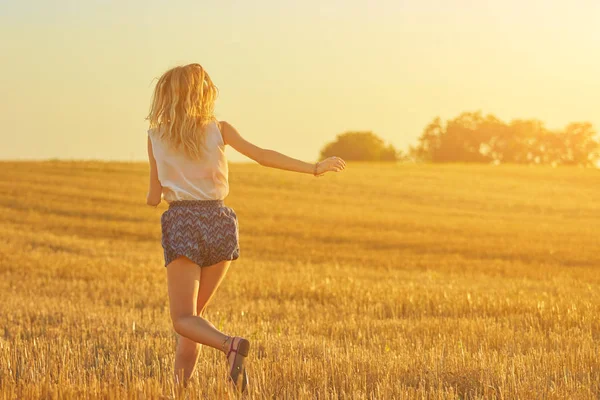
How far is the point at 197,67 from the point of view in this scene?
5332 millimetres

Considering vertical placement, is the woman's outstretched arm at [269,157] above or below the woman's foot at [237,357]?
above

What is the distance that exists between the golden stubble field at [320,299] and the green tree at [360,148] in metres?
61.5

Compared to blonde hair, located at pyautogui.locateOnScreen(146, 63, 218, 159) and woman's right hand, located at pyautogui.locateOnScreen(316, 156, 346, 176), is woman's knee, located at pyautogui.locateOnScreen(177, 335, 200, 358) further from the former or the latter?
woman's right hand, located at pyautogui.locateOnScreen(316, 156, 346, 176)

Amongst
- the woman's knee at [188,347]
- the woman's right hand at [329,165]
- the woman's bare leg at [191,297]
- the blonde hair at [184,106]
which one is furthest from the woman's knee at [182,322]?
the woman's right hand at [329,165]

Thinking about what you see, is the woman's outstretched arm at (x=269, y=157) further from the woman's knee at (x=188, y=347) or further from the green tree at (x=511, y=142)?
the green tree at (x=511, y=142)

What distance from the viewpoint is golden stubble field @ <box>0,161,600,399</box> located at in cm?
584

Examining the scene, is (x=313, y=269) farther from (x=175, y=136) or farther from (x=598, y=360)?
(x=175, y=136)

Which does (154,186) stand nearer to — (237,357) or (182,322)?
(182,322)

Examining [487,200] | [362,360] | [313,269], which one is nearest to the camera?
[362,360]

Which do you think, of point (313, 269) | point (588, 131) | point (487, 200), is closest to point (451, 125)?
point (588, 131)

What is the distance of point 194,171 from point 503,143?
94617 millimetres

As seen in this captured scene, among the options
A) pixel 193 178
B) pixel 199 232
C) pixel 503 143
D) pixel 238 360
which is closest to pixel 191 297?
pixel 199 232

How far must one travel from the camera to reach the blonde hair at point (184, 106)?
5250 mm

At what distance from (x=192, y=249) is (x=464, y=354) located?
9.16 ft
